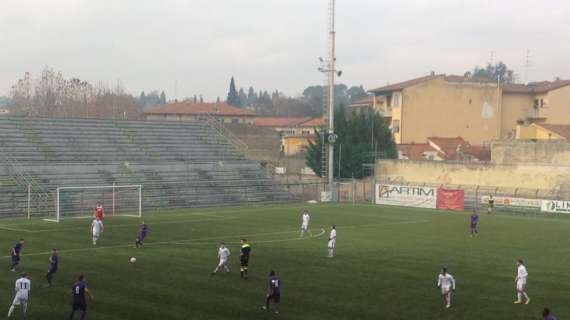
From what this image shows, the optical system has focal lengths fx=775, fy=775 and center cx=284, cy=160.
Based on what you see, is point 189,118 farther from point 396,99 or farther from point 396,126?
point 396,99

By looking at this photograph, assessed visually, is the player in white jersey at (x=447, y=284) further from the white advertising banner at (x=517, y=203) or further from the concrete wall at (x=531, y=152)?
the concrete wall at (x=531, y=152)

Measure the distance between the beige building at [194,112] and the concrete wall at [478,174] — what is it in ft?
180

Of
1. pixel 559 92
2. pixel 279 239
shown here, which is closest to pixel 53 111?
pixel 559 92

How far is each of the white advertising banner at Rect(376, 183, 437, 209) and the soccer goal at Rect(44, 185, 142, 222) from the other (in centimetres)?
2260

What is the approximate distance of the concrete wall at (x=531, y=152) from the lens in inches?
2768

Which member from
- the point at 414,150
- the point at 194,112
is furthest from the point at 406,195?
the point at 194,112

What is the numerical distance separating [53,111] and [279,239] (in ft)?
263

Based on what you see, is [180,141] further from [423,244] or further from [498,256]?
[498,256]

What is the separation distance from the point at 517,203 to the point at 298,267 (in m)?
36.3

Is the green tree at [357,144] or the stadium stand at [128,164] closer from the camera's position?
the stadium stand at [128,164]

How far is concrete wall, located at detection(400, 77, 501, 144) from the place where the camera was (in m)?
99.8

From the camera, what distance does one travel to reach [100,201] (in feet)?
201

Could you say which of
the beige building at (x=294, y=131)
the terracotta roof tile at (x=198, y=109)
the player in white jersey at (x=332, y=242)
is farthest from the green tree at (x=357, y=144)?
the player in white jersey at (x=332, y=242)

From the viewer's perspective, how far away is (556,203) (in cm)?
6191
